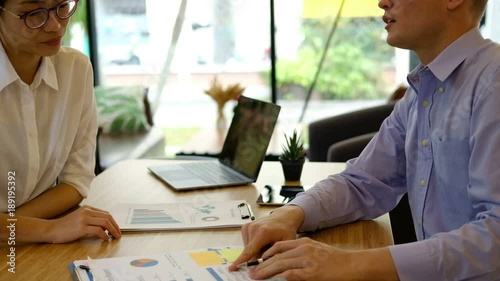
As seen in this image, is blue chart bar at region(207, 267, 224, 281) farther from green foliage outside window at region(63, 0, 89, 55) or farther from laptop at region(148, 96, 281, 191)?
green foliage outside window at region(63, 0, 89, 55)

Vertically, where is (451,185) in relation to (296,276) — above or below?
above

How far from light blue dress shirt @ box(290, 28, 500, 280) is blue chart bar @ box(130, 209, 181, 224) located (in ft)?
1.07

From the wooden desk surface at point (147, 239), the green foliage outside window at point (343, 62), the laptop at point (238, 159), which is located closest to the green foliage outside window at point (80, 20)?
the green foliage outside window at point (343, 62)

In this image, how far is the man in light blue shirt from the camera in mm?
1352

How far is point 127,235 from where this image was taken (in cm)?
167

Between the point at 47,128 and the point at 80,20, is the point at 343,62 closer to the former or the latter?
the point at 80,20

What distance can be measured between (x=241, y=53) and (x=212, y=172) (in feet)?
10.9

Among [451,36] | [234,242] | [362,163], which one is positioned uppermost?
[451,36]

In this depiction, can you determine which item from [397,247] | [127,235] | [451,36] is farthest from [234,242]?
[451,36]

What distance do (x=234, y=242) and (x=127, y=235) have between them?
26 centimetres

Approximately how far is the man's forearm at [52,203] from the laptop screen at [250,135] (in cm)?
56

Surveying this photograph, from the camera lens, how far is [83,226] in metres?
1.63

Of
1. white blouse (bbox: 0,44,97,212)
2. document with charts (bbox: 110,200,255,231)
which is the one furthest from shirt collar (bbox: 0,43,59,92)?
document with charts (bbox: 110,200,255,231)

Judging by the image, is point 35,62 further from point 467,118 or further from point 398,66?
point 398,66
